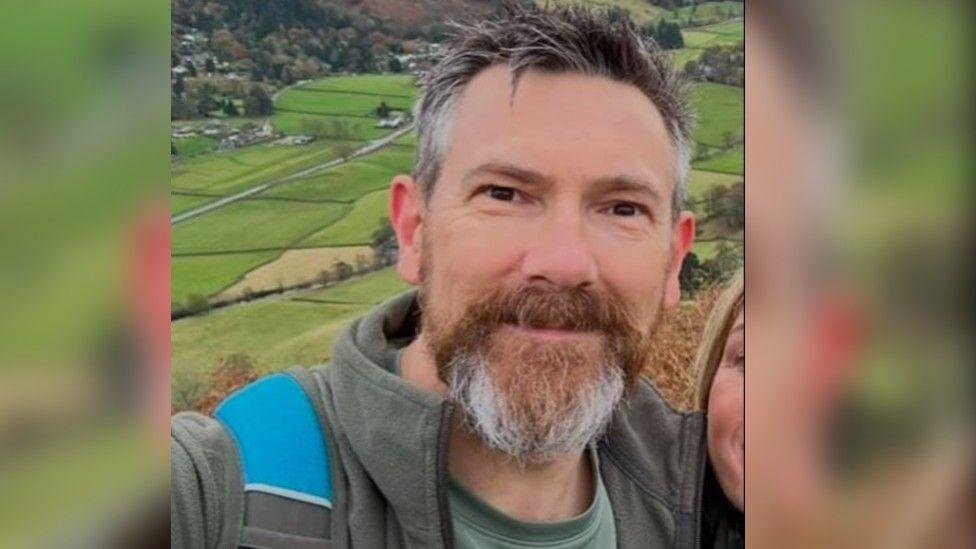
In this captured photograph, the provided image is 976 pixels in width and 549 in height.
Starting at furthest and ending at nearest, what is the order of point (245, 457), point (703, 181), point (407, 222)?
point (703, 181) → point (407, 222) → point (245, 457)

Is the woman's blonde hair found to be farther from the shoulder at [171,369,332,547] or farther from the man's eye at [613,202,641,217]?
the shoulder at [171,369,332,547]

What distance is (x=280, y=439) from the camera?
216 centimetres

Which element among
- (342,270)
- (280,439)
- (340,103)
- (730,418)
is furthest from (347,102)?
(730,418)

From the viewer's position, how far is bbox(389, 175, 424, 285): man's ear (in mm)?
2225

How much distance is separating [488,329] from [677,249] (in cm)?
44

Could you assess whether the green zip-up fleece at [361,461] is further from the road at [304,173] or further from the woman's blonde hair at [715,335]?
the woman's blonde hair at [715,335]

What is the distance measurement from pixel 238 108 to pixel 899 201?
1.53 metres

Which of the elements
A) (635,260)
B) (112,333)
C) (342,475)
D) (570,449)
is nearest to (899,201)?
(635,260)

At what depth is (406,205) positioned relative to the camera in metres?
2.23

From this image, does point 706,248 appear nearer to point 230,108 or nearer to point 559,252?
point 559,252

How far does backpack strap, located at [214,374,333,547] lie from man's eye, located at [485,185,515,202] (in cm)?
54

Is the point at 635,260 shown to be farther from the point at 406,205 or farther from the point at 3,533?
the point at 3,533

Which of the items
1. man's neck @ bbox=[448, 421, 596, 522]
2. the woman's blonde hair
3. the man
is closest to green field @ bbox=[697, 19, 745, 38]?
the man

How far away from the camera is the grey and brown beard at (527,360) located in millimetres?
2191
